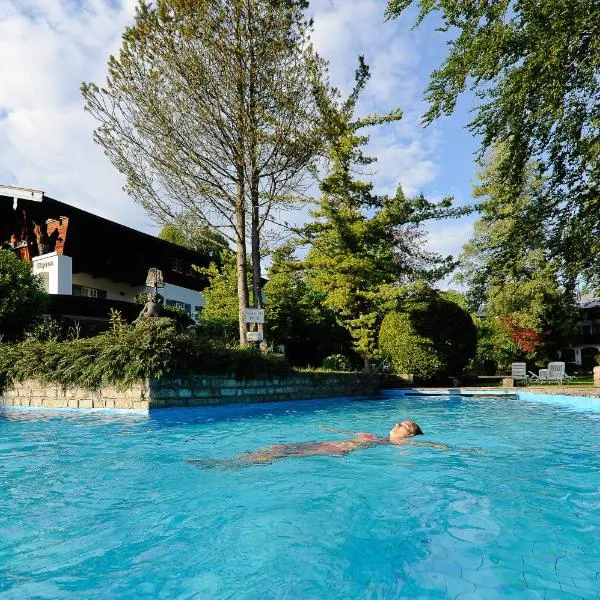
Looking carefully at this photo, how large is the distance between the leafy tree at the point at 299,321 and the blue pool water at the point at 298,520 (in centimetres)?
1378

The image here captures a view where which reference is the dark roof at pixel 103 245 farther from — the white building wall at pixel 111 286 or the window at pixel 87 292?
the window at pixel 87 292

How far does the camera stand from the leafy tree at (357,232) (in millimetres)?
18844

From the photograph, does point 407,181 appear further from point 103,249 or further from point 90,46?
point 103,249

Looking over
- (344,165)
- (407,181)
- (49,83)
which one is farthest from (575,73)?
(407,181)

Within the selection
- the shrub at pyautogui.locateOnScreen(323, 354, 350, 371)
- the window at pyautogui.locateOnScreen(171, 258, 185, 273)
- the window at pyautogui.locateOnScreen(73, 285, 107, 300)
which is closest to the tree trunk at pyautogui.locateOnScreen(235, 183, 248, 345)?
the shrub at pyautogui.locateOnScreen(323, 354, 350, 371)

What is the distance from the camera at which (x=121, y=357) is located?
11156mm

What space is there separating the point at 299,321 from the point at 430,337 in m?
6.59

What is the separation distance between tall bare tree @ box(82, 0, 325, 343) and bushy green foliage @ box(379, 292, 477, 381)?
608 cm

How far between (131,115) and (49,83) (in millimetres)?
6296

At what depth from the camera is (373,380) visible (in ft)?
61.3

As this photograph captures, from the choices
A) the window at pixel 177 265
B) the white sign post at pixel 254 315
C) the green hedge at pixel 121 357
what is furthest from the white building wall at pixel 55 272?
the white sign post at pixel 254 315

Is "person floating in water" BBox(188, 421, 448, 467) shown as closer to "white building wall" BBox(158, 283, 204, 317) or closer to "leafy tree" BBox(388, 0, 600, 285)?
"leafy tree" BBox(388, 0, 600, 285)

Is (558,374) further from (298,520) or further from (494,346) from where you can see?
(298,520)

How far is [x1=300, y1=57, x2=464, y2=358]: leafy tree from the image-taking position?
61.8 feet
